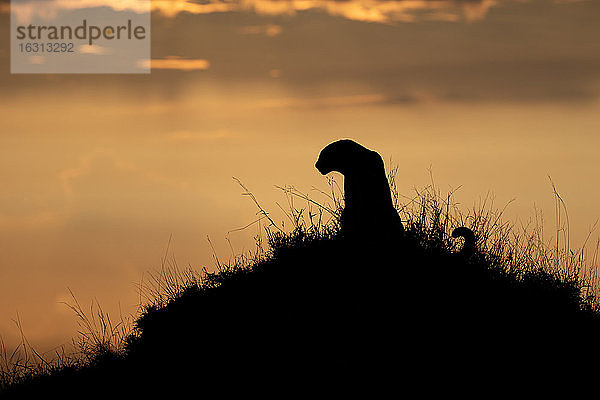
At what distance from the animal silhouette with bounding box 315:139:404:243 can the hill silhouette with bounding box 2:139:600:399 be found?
0.62 ft

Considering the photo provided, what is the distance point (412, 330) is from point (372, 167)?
312 cm

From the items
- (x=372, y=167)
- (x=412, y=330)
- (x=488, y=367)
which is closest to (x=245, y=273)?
(x=372, y=167)

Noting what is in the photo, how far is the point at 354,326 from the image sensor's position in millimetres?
8906

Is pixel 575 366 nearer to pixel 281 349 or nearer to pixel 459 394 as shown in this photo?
pixel 459 394

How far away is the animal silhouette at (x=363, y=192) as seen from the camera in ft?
34.8

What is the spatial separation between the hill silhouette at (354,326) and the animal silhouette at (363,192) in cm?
19

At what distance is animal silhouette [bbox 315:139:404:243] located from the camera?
417 inches

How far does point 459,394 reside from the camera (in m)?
7.82

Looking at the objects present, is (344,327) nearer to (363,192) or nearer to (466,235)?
(363,192)

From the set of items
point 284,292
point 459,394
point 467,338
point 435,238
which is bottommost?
point 459,394

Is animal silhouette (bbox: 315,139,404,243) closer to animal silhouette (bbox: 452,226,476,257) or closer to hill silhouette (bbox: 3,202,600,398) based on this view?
hill silhouette (bbox: 3,202,600,398)

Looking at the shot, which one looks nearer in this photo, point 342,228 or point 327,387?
point 327,387

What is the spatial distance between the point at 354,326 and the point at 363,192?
2672 mm

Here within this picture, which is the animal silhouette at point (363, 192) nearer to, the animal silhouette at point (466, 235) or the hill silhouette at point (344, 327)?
the hill silhouette at point (344, 327)
